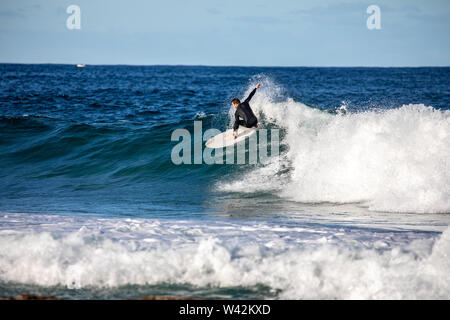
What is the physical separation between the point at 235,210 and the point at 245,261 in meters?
3.49

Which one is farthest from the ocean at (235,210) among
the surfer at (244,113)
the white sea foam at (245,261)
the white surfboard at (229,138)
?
the surfer at (244,113)

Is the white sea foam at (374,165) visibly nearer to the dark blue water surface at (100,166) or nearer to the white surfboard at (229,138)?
the white surfboard at (229,138)

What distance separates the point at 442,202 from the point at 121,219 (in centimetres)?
560

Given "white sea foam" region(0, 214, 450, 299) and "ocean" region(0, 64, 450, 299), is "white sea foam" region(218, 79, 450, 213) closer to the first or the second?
"ocean" region(0, 64, 450, 299)

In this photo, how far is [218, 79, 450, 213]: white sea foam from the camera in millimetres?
8625

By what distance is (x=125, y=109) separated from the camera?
75.7ft

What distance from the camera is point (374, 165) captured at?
32.2 ft

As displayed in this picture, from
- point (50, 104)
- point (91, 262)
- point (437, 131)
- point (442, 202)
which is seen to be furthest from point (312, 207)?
point (50, 104)

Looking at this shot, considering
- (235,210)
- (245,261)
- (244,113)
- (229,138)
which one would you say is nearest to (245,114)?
(244,113)

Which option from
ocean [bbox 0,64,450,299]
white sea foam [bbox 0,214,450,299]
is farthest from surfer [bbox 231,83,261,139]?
white sea foam [bbox 0,214,450,299]

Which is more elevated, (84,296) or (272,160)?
(272,160)

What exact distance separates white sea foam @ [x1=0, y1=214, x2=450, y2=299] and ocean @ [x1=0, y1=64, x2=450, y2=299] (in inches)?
0.7
